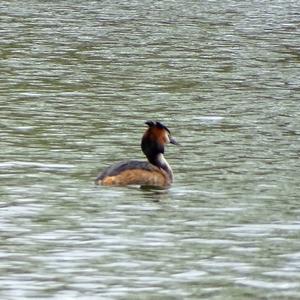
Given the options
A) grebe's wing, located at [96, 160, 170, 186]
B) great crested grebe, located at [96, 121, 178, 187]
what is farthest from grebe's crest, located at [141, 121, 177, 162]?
grebe's wing, located at [96, 160, 170, 186]

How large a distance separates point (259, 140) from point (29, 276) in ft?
29.1

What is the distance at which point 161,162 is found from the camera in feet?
60.5

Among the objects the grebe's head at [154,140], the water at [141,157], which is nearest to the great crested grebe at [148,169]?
the grebe's head at [154,140]

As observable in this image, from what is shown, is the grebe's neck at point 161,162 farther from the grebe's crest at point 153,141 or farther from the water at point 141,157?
the water at point 141,157

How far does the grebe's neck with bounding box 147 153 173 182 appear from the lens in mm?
18234

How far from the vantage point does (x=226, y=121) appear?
2342 centimetres

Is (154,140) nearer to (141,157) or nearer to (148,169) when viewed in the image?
(148,169)

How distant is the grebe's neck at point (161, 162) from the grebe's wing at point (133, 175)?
0.25 feet

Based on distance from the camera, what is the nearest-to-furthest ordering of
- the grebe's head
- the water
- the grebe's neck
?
the water → the grebe's neck → the grebe's head

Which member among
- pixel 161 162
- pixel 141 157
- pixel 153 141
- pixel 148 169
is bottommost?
pixel 148 169

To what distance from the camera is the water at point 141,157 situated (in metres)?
13.3

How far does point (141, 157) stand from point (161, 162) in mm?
1861

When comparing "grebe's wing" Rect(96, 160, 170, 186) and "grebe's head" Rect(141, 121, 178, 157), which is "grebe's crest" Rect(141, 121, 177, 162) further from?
"grebe's wing" Rect(96, 160, 170, 186)

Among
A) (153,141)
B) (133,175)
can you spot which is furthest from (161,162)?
(133,175)
